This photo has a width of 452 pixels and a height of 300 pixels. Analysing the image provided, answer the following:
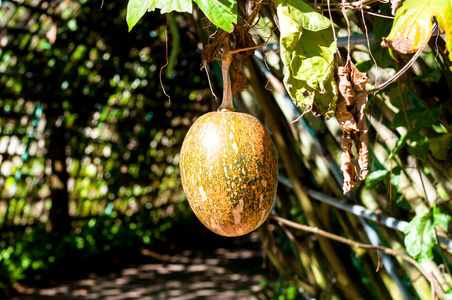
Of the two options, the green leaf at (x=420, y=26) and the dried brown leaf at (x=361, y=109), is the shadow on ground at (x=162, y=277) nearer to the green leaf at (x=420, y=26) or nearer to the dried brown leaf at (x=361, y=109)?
the dried brown leaf at (x=361, y=109)

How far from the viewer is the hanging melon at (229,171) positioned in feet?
1.97

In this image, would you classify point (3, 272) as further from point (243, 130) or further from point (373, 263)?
point (243, 130)

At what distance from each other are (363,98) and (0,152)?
3814 mm

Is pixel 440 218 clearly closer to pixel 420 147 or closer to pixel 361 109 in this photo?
pixel 420 147

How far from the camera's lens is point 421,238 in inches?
36.3

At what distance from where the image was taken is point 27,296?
12.4 feet

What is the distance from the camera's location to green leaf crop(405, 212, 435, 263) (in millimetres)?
910

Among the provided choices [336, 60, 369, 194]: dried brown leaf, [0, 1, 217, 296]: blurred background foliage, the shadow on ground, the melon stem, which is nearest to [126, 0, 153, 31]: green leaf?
the melon stem

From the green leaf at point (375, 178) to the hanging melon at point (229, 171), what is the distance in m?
0.49

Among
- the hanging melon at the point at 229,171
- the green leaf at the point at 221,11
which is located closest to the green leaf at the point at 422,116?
the hanging melon at the point at 229,171

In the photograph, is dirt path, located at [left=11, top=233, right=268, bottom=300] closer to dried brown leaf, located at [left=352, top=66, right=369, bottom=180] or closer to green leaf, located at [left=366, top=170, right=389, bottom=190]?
green leaf, located at [left=366, top=170, right=389, bottom=190]

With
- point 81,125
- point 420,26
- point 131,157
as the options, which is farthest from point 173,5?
point 131,157

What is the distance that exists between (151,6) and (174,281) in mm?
3918

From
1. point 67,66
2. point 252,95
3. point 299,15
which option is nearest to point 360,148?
point 299,15
